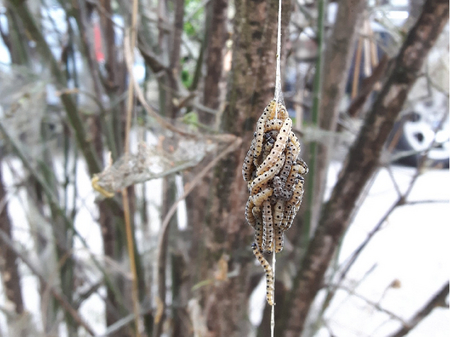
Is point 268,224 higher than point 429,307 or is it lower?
higher

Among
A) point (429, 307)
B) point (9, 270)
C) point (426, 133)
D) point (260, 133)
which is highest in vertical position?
point (260, 133)

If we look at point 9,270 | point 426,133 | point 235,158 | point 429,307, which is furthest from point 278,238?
point 9,270

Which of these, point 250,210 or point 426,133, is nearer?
point 250,210

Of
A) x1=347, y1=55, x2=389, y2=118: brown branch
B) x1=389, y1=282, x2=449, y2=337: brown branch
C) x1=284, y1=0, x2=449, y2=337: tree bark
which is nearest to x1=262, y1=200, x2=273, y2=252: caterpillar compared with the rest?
x1=284, y1=0, x2=449, y2=337: tree bark

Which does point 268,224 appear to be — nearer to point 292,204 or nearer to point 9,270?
point 292,204

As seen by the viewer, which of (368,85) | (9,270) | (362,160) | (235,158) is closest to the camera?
(235,158)

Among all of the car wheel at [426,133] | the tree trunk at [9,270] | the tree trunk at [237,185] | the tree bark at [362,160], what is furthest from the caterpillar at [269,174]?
the tree trunk at [9,270]
